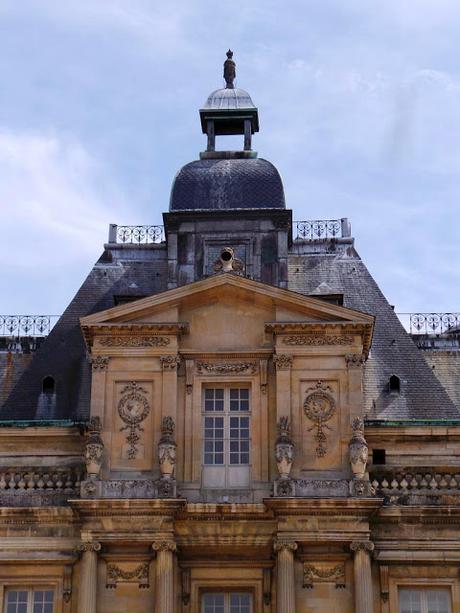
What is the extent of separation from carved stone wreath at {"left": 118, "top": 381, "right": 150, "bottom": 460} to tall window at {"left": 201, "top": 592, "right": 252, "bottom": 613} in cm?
396

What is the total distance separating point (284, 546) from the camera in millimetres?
30094

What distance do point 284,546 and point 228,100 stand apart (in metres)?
15.8

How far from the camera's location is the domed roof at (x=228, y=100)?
4000cm

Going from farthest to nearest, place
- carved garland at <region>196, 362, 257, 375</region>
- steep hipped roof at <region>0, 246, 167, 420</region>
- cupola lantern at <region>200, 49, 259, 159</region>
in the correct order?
1. cupola lantern at <region>200, 49, 259, 159</region>
2. steep hipped roof at <region>0, 246, 167, 420</region>
3. carved garland at <region>196, 362, 257, 375</region>

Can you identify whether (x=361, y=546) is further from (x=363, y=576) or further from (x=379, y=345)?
(x=379, y=345)

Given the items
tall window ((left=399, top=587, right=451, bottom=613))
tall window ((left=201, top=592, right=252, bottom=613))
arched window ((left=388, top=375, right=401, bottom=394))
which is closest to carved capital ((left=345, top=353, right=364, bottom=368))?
arched window ((left=388, top=375, right=401, bottom=394))

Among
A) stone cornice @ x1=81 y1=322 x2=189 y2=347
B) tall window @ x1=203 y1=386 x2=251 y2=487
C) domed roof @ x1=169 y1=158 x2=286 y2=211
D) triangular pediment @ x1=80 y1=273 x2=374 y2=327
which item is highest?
domed roof @ x1=169 y1=158 x2=286 y2=211

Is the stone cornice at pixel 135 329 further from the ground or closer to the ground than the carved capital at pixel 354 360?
further from the ground

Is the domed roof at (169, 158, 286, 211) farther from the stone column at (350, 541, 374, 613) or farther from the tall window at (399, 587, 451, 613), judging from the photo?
the tall window at (399, 587, 451, 613)

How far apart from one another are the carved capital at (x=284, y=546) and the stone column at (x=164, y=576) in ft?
7.86

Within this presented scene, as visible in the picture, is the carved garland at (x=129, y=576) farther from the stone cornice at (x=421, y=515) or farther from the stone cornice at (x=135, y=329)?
the stone cornice at (x=421, y=515)

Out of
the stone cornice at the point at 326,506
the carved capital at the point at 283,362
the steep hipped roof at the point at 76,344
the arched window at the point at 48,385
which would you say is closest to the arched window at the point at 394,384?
the carved capital at the point at 283,362

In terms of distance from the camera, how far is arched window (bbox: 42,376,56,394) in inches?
1355

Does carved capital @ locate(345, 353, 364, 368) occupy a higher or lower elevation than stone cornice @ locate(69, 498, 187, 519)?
higher
